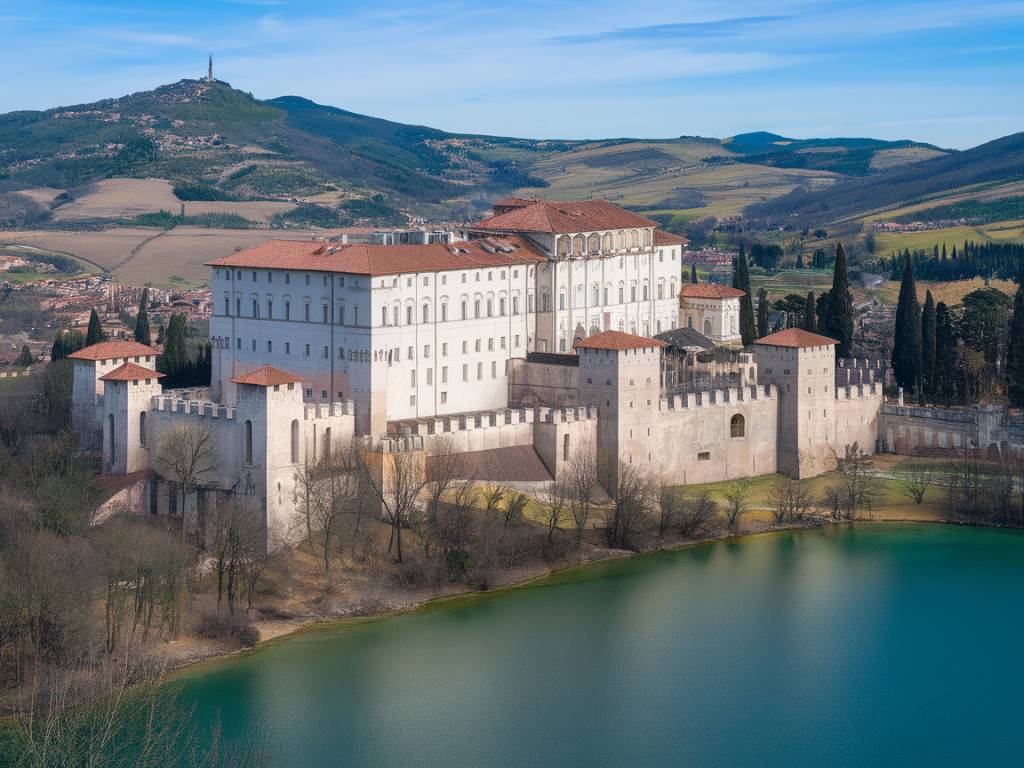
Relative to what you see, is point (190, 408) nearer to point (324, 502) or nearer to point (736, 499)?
point (324, 502)

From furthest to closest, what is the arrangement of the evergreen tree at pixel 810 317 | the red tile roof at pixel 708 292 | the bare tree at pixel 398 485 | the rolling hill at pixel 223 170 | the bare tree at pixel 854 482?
1. the rolling hill at pixel 223 170
2. the evergreen tree at pixel 810 317
3. the red tile roof at pixel 708 292
4. the bare tree at pixel 854 482
5. the bare tree at pixel 398 485

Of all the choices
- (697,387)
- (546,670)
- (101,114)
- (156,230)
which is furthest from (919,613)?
(101,114)

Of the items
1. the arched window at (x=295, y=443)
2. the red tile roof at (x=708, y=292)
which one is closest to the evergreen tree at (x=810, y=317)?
the red tile roof at (x=708, y=292)

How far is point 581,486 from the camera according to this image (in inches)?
2190

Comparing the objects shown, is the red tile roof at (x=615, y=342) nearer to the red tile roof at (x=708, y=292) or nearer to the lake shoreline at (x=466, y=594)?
the lake shoreline at (x=466, y=594)

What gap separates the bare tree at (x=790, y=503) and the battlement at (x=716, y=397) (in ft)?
10.8

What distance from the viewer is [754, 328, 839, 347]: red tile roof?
62.1m

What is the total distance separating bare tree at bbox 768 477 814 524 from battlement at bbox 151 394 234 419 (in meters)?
16.9

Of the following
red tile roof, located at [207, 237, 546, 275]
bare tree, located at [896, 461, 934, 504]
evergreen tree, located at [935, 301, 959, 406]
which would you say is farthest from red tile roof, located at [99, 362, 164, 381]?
evergreen tree, located at [935, 301, 959, 406]

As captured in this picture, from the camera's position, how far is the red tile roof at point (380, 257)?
57.7 m

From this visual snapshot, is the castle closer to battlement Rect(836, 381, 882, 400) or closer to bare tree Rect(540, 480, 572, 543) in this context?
battlement Rect(836, 381, 882, 400)

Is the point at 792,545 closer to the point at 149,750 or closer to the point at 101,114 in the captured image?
the point at 149,750

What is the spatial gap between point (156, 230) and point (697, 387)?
7380 centimetres

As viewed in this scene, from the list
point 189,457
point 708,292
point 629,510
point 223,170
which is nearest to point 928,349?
point 708,292
